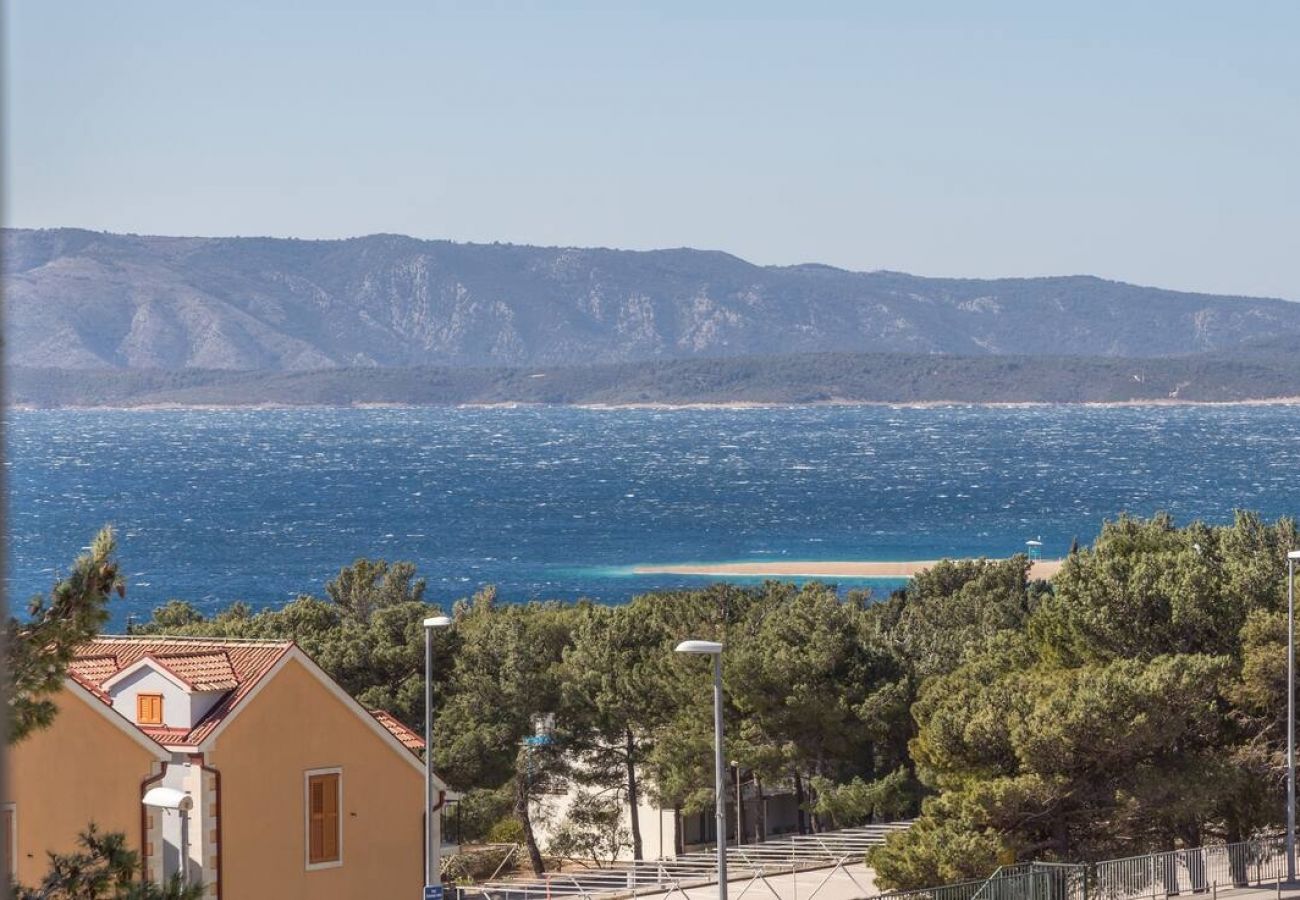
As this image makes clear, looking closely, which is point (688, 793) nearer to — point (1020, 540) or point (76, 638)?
point (76, 638)

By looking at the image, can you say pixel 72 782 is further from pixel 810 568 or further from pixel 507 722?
pixel 810 568

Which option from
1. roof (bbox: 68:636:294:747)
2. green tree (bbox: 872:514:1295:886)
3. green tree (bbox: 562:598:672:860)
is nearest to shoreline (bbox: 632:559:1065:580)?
green tree (bbox: 562:598:672:860)

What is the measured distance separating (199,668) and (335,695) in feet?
4.72

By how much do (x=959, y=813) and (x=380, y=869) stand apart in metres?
9.06

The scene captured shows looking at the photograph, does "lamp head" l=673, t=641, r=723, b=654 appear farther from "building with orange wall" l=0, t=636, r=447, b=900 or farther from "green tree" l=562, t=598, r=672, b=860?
"green tree" l=562, t=598, r=672, b=860

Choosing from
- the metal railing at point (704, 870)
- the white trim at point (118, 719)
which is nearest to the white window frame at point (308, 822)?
the white trim at point (118, 719)

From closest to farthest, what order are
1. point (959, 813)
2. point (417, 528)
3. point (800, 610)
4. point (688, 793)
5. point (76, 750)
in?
1. point (76, 750)
2. point (959, 813)
3. point (688, 793)
4. point (800, 610)
5. point (417, 528)

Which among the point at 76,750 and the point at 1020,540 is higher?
the point at 76,750

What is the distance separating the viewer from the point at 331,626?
47.2m

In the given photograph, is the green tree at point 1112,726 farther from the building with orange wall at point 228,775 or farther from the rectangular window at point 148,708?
the rectangular window at point 148,708

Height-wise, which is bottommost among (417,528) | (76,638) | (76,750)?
(417,528)

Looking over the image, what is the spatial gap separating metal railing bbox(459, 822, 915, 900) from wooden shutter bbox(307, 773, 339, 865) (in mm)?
7588

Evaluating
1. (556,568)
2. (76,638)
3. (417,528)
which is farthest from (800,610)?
(417,528)

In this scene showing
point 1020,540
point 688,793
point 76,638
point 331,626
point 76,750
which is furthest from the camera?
point 1020,540
